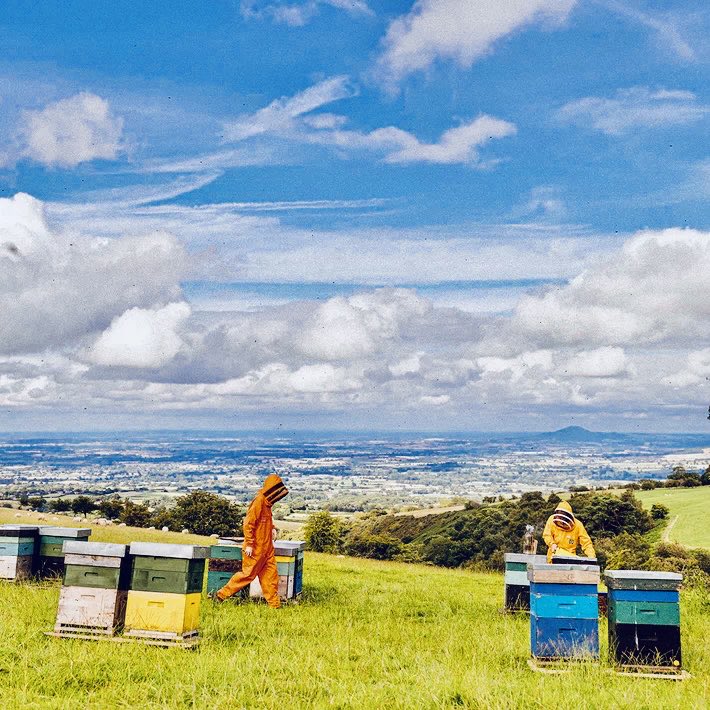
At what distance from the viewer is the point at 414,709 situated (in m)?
6.36

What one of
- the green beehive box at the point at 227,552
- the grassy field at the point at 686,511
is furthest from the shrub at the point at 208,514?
the green beehive box at the point at 227,552

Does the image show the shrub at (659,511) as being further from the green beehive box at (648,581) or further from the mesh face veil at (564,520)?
the green beehive box at (648,581)

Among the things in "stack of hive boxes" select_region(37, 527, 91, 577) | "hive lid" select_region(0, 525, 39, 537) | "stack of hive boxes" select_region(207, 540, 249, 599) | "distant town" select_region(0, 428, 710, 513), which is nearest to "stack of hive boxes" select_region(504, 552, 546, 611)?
"stack of hive boxes" select_region(207, 540, 249, 599)

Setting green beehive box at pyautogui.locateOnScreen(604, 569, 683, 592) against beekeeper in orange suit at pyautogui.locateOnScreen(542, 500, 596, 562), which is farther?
beekeeper in orange suit at pyautogui.locateOnScreen(542, 500, 596, 562)

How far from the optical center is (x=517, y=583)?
39.9 ft

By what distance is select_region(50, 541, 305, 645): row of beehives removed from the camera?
28.3ft

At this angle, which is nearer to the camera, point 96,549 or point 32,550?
point 96,549

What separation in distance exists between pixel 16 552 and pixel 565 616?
362 inches

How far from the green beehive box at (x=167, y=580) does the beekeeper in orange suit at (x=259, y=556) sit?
→ 104 inches

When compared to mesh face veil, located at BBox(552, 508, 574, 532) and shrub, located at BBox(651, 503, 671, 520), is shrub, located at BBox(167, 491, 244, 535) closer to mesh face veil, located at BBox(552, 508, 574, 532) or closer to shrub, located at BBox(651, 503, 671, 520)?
shrub, located at BBox(651, 503, 671, 520)

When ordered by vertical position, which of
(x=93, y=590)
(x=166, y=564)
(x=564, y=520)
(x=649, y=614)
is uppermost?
(x=564, y=520)

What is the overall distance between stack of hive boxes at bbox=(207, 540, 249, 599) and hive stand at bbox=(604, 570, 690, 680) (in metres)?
6.21

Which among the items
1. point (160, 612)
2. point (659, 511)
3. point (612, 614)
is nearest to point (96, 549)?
point (160, 612)

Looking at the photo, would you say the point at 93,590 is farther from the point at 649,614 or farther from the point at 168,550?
the point at 649,614
